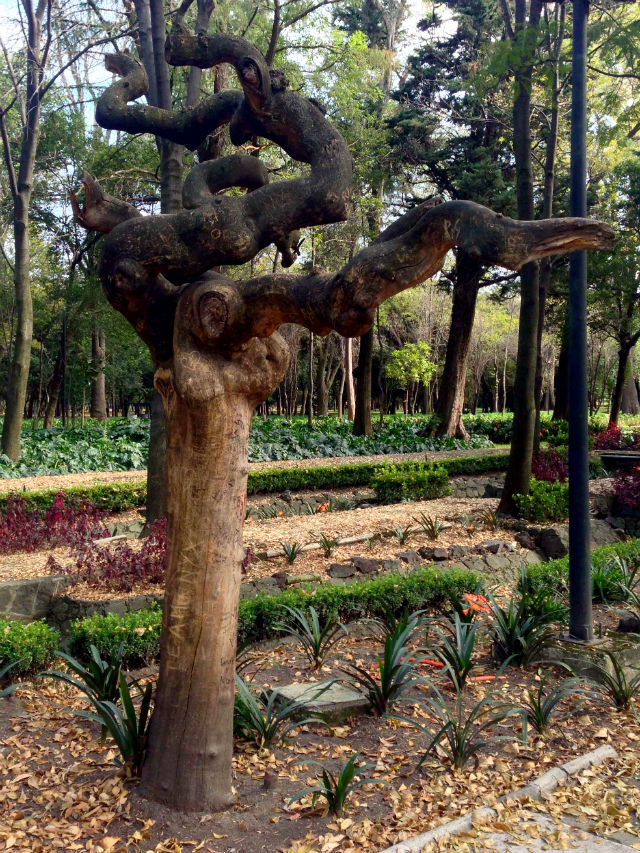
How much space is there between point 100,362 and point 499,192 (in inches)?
575

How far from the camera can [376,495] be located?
1262 cm

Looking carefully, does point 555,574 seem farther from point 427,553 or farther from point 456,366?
point 456,366

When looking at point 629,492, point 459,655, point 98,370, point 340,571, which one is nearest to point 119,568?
point 340,571

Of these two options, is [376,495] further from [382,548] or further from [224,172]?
[224,172]

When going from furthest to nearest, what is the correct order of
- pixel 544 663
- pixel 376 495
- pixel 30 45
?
pixel 30 45
pixel 376 495
pixel 544 663

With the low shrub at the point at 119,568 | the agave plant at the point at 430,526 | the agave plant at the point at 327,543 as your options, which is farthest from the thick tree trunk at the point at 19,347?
the agave plant at the point at 430,526

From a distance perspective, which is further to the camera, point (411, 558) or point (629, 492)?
point (629, 492)

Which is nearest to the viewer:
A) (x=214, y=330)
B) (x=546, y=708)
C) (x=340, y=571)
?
(x=214, y=330)

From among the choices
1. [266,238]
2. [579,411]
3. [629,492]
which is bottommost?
[629,492]

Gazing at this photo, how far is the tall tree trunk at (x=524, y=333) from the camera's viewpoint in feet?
32.6

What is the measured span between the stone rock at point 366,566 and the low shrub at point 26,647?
3.35 metres

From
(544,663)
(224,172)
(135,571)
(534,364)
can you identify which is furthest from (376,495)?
(224,172)

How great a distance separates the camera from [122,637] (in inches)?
215

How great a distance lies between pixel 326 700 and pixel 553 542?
5.44m
